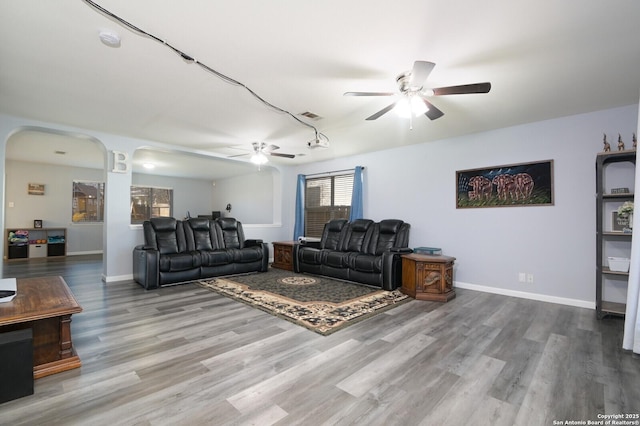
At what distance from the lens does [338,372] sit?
2154 mm

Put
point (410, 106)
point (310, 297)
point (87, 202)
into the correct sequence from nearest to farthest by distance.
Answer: point (410, 106) < point (310, 297) < point (87, 202)

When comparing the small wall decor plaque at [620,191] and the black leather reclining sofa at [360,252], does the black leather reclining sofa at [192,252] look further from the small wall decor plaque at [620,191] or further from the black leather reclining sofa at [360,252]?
the small wall decor plaque at [620,191]

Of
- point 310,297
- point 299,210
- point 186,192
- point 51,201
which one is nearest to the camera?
point 310,297

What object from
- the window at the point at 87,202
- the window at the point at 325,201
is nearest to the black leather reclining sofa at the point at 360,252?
the window at the point at 325,201

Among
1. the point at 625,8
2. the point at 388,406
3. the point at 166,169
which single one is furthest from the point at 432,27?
the point at 166,169

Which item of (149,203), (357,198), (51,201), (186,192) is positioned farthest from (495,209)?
(51,201)

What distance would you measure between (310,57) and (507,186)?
3.52 metres

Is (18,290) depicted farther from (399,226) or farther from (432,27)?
(399,226)

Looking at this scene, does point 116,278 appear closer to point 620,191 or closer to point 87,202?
point 87,202

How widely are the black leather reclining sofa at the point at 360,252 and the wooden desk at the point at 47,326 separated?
11.7 feet

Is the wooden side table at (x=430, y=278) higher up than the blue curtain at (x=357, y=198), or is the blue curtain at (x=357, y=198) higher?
the blue curtain at (x=357, y=198)

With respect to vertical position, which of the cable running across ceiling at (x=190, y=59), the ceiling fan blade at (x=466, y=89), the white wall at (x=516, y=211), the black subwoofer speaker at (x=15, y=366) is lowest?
the black subwoofer speaker at (x=15, y=366)

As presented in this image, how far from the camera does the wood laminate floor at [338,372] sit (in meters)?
1.71

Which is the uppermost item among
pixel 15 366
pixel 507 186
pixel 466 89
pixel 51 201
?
pixel 466 89
